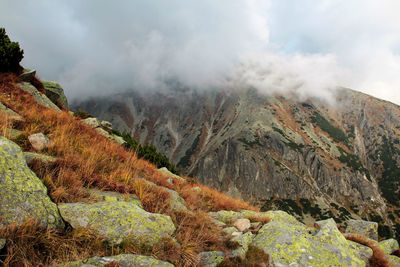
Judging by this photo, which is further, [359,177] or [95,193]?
[359,177]

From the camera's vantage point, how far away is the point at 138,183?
18.8ft

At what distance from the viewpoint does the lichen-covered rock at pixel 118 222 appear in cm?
335

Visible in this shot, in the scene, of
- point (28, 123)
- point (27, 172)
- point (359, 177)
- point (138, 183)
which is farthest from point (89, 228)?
point (359, 177)

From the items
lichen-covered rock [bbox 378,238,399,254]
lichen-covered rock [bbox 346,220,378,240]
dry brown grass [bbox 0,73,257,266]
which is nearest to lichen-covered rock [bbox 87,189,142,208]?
dry brown grass [bbox 0,73,257,266]

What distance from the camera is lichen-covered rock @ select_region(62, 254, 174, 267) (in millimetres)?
2672

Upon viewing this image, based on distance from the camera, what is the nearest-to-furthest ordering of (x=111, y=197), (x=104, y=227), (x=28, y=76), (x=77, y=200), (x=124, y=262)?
(x=124, y=262)
(x=104, y=227)
(x=77, y=200)
(x=111, y=197)
(x=28, y=76)

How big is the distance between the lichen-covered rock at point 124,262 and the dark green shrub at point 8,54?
1684 centimetres

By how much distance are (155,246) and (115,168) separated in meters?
3.65

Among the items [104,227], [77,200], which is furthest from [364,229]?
[77,200]

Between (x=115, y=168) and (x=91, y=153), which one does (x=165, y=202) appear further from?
(x=91, y=153)

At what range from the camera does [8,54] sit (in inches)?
526

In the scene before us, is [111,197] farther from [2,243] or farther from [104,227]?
[2,243]

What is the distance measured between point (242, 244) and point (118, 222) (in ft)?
10.0

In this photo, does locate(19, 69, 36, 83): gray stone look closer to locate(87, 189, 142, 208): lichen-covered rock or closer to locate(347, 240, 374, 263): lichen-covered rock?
locate(87, 189, 142, 208): lichen-covered rock
